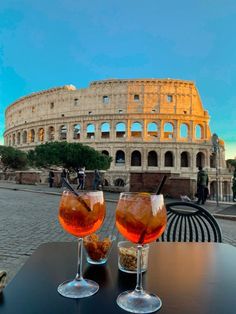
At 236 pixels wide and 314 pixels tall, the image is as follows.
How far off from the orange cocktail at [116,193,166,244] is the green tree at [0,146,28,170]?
147 feet

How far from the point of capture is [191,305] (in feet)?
3.55

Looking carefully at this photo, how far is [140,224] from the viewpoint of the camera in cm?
111

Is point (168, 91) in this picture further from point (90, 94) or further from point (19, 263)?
point (19, 263)

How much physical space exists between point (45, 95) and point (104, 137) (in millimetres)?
16344

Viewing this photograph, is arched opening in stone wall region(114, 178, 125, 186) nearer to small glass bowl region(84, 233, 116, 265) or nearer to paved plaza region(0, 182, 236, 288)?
paved plaza region(0, 182, 236, 288)

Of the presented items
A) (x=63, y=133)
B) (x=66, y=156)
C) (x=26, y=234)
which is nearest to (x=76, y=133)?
(x=63, y=133)

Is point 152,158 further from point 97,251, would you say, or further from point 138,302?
point 138,302

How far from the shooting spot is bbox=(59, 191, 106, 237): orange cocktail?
4.00 ft

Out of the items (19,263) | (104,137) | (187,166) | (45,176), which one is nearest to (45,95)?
(104,137)

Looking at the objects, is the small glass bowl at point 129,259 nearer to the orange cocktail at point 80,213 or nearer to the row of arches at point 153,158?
→ the orange cocktail at point 80,213

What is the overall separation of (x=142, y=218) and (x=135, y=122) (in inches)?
2057

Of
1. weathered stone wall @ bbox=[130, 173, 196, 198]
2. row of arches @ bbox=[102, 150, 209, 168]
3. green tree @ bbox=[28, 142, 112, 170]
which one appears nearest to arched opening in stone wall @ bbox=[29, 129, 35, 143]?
row of arches @ bbox=[102, 150, 209, 168]

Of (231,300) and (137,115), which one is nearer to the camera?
(231,300)

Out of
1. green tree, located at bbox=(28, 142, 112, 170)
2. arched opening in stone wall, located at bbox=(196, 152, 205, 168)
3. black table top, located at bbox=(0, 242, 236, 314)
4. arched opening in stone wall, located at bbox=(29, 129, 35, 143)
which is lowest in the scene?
black table top, located at bbox=(0, 242, 236, 314)
